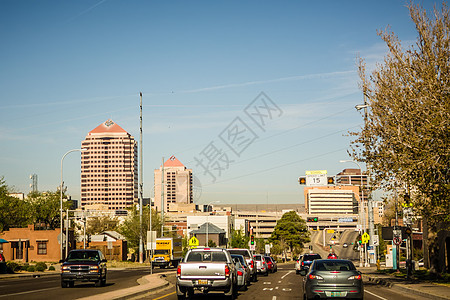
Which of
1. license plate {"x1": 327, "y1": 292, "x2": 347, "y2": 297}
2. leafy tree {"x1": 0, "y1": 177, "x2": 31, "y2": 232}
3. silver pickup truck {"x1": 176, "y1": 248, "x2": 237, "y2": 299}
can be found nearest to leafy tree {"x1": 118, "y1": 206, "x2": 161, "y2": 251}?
leafy tree {"x1": 0, "y1": 177, "x2": 31, "y2": 232}

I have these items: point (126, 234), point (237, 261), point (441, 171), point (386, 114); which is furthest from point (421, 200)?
point (126, 234)

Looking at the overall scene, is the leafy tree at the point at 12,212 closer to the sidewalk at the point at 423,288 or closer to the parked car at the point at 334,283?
the sidewalk at the point at 423,288

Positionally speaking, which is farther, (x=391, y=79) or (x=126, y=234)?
(x=126, y=234)

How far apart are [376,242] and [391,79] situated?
26.6 meters

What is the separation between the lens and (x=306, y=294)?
19.5 metres

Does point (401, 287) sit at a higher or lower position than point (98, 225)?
higher

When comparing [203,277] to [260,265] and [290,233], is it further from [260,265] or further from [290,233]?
[290,233]

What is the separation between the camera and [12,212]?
310ft

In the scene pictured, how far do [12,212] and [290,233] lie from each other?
57597mm

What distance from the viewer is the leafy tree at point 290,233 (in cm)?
11925

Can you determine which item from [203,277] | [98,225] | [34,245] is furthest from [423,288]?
[98,225]

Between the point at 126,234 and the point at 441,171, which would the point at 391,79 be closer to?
the point at 441,171

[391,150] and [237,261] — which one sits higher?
[391,150]

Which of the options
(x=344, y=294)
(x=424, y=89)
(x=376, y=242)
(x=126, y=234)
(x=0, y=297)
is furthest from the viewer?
(x=126, y=234)
